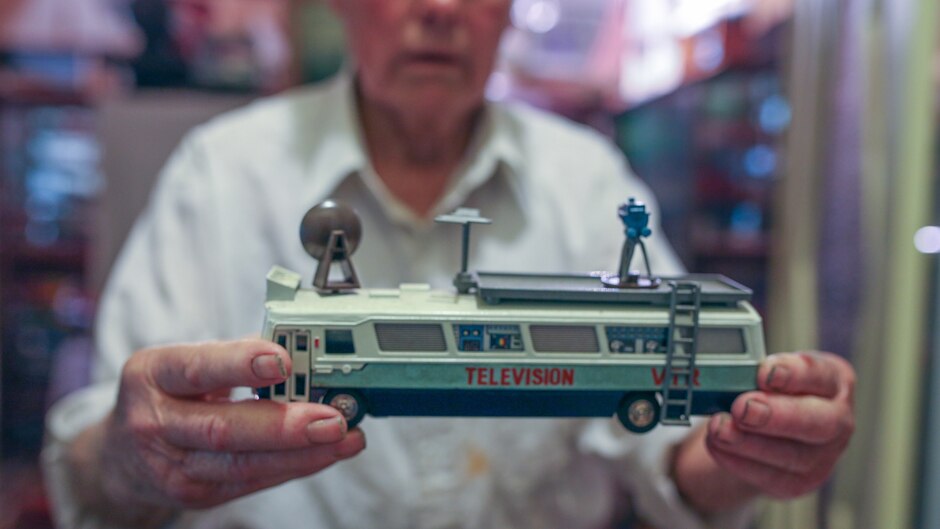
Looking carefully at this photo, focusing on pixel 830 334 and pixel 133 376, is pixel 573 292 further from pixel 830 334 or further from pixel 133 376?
pixel 830 334

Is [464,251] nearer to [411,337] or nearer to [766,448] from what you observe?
[411,337]

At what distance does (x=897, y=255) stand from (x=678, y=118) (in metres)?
1.04

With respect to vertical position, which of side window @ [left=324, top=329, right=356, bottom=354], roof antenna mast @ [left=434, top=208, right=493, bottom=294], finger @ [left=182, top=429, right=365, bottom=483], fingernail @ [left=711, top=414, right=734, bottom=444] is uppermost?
roof antenna mast @ [left=434, top=208, right=493, bottom=294]

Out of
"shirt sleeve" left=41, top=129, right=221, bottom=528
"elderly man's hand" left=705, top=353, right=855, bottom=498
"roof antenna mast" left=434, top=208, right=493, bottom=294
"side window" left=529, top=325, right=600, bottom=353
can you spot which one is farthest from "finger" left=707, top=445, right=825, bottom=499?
"shirt sleeve" left=41, top=129, right=221, bottom=528

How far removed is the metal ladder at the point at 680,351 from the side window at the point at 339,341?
0.29m

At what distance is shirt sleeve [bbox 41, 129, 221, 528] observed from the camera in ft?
3.12

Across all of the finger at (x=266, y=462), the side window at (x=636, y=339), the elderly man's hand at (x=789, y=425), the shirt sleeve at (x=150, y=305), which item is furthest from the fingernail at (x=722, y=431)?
the shirt sleeve at (x=150, y=305)

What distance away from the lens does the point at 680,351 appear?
64 centimetres

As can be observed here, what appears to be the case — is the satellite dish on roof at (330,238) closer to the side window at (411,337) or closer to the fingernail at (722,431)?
the side window at (411,337)

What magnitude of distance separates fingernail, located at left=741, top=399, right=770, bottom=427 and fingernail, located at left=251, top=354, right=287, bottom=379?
1.41 feet

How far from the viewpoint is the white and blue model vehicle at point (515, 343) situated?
620 millimetres

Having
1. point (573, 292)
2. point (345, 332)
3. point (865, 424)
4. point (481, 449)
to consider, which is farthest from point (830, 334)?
point (345, 332)

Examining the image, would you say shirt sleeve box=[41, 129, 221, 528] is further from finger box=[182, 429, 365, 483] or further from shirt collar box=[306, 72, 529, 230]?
finger box=[182, 429, 365, 483]

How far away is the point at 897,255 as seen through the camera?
3.43ft
